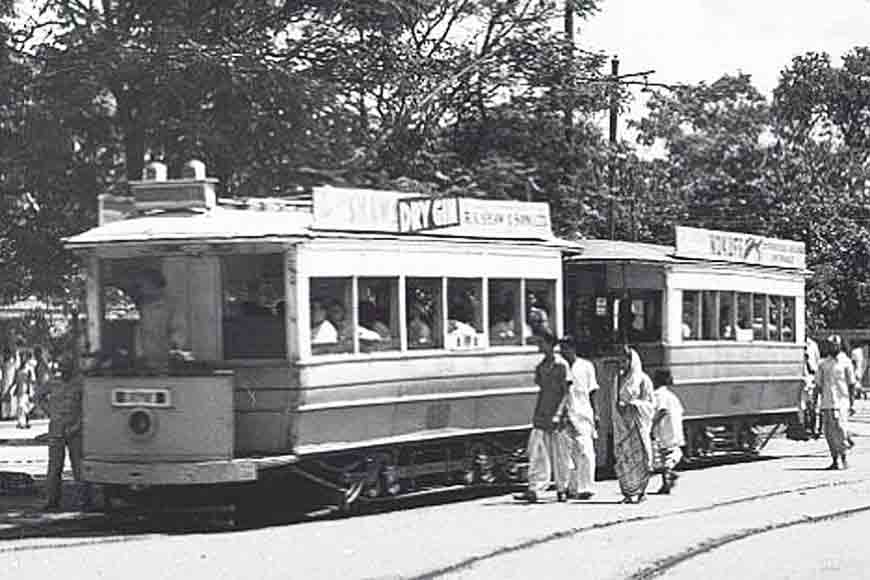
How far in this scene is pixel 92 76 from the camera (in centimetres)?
1950

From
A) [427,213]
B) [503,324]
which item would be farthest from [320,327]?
[503,324]

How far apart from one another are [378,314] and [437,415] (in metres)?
1.43

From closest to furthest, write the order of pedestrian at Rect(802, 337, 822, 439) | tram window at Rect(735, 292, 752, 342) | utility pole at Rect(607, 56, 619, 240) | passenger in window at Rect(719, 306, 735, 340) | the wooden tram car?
the wooden tram car, passenger in window at Rect(719, 306, 735, 340), tram window at Rect(735, 292, 752, 342), utility pole at Rect(607, 56, 619, 240), pedestrian at Rect(802, 337, 822, 439)

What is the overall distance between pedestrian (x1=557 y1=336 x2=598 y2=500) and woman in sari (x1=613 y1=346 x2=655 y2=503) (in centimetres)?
32

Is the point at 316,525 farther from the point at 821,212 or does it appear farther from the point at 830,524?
the point at 821,212

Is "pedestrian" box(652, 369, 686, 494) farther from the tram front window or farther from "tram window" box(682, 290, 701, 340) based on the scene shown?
the tram front window

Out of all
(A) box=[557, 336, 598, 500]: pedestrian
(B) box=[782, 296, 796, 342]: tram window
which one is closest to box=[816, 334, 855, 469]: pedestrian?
(B) box=[782, 296, 796, 342]: tram window

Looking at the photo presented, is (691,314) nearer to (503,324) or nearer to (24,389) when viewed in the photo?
(503,324)

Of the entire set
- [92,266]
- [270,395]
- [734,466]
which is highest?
[92,266]

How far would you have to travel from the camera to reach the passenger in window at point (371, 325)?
16922 mm

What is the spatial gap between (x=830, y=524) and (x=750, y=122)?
46877mm

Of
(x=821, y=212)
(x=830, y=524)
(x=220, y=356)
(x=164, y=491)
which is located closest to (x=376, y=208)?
(x=220, y=356)

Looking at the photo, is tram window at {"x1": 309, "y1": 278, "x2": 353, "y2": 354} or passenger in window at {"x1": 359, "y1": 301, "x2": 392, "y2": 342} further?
passenger in window at {"x1": 359, "y1": 301, "x2": 392, "y2": 342}

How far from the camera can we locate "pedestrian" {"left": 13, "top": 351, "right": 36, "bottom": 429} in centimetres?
3403
